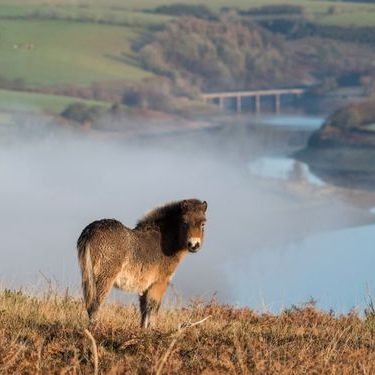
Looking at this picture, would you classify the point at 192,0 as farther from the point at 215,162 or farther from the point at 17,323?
the point at 17,323

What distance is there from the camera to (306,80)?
111 meters

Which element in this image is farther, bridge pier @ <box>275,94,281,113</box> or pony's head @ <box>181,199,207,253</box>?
bridge pier @ <box>275,94,281,113</box>

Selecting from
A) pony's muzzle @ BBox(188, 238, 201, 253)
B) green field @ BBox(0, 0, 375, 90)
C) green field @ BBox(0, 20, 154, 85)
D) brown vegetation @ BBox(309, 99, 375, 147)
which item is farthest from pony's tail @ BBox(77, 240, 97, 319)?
green field @ BBox(0, 20, 154, 85)

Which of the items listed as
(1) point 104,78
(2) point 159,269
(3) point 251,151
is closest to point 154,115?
(1) point 104,78

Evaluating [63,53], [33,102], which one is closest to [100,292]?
[33,102]

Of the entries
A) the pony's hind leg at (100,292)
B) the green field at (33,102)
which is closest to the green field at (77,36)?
the green field at (33,102)

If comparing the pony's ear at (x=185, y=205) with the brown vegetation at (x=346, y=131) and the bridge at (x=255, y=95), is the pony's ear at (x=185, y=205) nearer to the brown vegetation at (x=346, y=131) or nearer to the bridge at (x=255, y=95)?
the brown vegetation at (x=346, y=131)

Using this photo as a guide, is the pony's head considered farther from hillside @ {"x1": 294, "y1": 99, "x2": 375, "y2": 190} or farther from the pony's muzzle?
hillside @ {"x1": 294, "y1": 99, "x2": 375, "y2": 190}

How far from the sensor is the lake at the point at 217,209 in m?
31.9

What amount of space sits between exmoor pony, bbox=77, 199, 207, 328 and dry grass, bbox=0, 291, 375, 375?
0.27 meters

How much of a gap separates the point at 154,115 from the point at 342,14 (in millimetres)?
24798

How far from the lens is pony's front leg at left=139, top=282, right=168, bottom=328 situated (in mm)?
10961

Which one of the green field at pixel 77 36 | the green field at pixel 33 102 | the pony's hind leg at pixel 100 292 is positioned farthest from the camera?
the green field at pixel 77 36

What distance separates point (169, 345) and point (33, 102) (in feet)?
262
